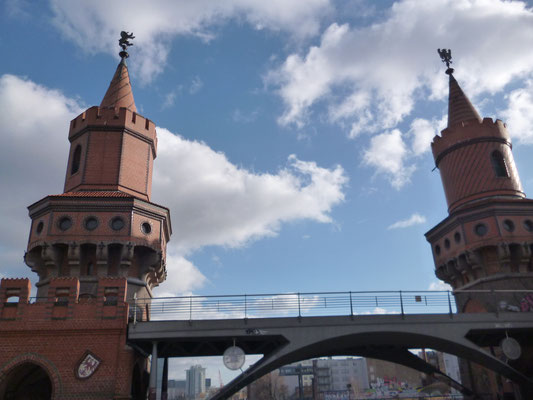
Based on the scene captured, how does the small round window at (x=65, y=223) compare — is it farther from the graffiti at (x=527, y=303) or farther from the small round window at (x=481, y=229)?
the graffiti at (x=527, y=303)

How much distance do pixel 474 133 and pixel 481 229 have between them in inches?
282

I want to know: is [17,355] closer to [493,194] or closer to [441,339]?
[441,339]

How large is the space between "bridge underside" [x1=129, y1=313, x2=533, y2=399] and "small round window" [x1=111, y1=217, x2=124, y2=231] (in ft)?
20.5

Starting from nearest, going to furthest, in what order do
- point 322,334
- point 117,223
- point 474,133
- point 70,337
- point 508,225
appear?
point 70,337
point 322,334
point 117,223
point 508,225
point 474,133

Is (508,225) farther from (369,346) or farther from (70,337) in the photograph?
(70,337)

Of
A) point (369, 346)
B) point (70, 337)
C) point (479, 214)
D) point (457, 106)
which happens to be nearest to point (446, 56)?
point (457, 106)

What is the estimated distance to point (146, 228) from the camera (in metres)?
24.9

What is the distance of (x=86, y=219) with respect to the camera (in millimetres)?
24016

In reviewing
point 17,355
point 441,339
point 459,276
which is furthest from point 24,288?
point 459,276

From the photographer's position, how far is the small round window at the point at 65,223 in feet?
78.3

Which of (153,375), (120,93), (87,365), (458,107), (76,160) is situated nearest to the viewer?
(87,365)

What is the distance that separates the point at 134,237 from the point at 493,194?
21581mm

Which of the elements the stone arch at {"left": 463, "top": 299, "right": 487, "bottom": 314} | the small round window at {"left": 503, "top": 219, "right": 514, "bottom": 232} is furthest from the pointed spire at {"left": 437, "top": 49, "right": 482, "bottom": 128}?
the stone arch at {"left": 463, "top": 299, "right": 487, "bottom": 314}

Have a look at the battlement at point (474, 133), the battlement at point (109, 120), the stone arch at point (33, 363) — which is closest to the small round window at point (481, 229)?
the battlement at point (474, 133)
